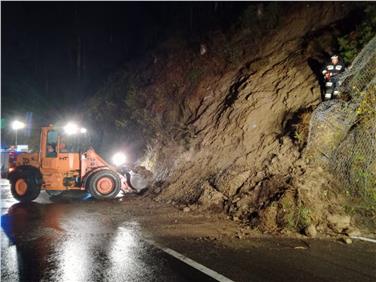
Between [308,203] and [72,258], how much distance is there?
16.8 ft

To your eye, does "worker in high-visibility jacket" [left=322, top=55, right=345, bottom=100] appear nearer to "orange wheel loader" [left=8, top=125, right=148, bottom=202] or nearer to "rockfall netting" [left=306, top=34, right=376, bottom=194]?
"rockfall netting" [left=306, top=34, right=376, bottom=194]

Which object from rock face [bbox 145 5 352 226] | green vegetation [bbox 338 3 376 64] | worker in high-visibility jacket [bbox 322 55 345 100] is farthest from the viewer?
green vegetation [bbox 338 3 376 64]

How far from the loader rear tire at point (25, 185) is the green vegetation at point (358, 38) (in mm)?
10391

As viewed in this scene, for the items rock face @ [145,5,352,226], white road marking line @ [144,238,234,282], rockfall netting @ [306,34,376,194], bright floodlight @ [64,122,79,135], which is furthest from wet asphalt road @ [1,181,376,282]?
bright floodlight @ [64,122,79,135]

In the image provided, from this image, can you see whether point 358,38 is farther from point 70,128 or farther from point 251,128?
point 70,128

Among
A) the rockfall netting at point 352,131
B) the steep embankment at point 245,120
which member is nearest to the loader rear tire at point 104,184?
the steep embankment at point 245,120

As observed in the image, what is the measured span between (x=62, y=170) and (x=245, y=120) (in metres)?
6.27

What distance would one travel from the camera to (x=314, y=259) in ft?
21.7

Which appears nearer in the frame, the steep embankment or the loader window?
the steep embankment

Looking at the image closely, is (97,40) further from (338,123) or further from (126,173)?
(338,123)

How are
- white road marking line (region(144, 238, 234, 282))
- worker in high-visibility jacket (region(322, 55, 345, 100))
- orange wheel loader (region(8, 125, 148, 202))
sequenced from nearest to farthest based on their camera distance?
1. white road marking line (region(144, 238, 234, 282))
2. worker in high-visibility jacket (region(322, 55, 345, 100))
3. orange wheel loader (region(8, 125, 148, 202))

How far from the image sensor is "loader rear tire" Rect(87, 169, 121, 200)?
13141mm

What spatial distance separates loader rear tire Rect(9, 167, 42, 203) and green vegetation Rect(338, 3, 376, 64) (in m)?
10.4

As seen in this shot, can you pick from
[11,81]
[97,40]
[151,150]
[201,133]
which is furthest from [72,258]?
[11,81]
